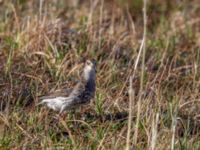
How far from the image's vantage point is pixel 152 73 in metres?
9.09

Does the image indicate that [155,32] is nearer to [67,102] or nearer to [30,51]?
[30,51]

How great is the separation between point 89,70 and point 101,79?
0.56 metres

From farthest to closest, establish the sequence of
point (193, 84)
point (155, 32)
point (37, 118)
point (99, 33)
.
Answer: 1. point (155, 32)
2. point (99, 33)
3. point (193, 84)
4. point (37, 118)

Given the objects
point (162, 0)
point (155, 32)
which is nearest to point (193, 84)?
point (155, 32)

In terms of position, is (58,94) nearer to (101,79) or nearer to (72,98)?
(72,98)

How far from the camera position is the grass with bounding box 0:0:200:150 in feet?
23.1

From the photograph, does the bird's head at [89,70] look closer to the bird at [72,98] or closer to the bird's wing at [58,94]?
the bird at [72,98]

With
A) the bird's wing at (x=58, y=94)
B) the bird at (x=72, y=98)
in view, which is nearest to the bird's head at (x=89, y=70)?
the bird at (x=72, y=98)

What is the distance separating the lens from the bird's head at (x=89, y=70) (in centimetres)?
809

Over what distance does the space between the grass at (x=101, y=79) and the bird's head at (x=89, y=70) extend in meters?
0.16

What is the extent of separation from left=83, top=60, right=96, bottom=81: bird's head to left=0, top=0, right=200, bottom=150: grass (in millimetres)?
164

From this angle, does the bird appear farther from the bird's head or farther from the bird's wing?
the bird's head

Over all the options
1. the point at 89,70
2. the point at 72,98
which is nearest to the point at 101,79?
the point at 89,70

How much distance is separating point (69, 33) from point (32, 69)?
1.12 m
